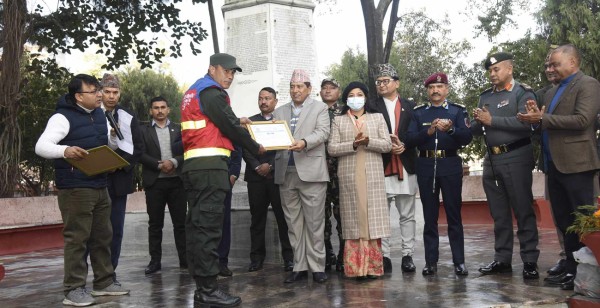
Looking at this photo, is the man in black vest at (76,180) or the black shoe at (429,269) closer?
the man in black vest at (76,180)

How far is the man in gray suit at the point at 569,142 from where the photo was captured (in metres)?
5.09

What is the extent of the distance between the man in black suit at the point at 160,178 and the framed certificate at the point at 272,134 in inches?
60.4

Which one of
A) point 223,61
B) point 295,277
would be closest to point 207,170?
point 223,61

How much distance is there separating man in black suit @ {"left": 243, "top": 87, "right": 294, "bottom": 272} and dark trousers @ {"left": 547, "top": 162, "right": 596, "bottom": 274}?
262 centimetres

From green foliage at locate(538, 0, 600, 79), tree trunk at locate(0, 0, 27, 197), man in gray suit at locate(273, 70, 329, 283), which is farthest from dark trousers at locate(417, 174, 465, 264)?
green foliage at locate(538, 0, 600, 79)

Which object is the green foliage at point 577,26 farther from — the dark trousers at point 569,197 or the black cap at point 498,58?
the dark trousers at point 569,197

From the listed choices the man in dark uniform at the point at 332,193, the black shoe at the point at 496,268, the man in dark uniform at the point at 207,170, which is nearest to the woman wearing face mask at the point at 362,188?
the man in dark uniform at the point at 332,193

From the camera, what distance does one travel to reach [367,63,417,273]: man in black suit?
20.8ft

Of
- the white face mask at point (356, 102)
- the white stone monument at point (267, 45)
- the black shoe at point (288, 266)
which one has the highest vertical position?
the white stone monument at point (267, 45)

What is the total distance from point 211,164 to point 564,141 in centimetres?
278

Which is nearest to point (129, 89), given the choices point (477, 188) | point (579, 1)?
point (579, 1)

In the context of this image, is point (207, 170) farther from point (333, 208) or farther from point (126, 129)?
point (333, 208)

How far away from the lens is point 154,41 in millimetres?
15445

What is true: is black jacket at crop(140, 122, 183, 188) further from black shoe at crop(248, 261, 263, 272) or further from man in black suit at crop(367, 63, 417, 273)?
man in black suit at crop(367, 63, 417, 273)
